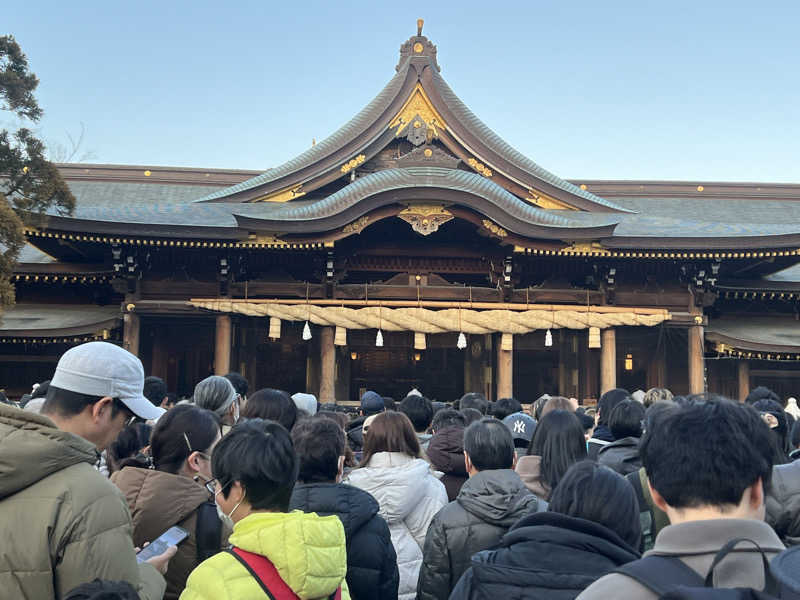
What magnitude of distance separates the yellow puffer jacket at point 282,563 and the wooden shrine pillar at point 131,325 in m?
12.0

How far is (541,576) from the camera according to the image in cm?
215

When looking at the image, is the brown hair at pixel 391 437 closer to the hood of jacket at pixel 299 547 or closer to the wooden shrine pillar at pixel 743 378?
the hood of jacket at pixel 299 547

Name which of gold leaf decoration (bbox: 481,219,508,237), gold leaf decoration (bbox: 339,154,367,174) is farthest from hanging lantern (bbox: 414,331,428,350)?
gold leaf decoration (bbox: 339,154,367,174)

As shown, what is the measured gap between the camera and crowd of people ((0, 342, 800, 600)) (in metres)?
1.74

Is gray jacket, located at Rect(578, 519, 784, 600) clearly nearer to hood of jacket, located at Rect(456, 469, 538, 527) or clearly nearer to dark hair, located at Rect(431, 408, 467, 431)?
hood of jacket, located at Rect(456, 469, 538, 527)

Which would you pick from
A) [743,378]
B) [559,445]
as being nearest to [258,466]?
[559,445]

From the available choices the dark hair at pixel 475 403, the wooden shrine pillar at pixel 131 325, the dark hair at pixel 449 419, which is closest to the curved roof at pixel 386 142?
the wooden shrine pillar at pixel 131 325

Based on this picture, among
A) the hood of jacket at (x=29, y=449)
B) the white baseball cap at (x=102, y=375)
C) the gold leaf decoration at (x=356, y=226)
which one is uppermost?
the gold leaf decoration at (x=356, y=226)

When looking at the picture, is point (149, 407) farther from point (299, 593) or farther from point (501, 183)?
point (501, 183)

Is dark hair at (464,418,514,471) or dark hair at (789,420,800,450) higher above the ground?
dark hair at (464,418,514,471)

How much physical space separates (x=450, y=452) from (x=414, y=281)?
10148mm

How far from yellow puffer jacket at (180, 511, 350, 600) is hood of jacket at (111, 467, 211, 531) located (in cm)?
55

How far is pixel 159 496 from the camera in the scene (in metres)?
2.74

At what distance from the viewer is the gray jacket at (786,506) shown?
9.81ft
